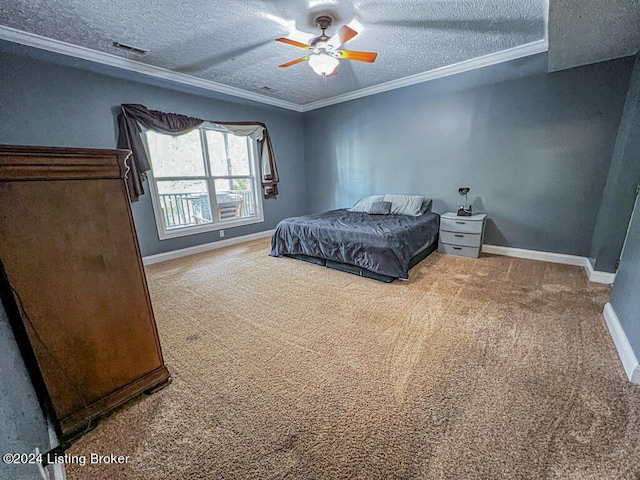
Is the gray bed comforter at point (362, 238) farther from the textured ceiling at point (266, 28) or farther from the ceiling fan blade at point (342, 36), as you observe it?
the textured ceiling at point (266, 28)

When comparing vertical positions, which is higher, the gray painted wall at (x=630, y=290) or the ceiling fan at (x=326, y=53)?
the ceiling fan at (x=326, y=53)

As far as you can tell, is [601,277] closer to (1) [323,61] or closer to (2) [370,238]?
(2) [370,238]

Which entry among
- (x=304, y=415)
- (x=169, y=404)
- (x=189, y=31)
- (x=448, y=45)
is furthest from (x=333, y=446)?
(x=448, y=45)

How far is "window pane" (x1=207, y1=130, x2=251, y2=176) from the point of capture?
14.2ft

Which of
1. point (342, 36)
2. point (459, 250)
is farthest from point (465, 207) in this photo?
point (342, 36)

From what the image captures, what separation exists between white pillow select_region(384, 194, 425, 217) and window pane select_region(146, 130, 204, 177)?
124 inches

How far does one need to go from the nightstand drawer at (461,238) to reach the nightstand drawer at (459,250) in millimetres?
51

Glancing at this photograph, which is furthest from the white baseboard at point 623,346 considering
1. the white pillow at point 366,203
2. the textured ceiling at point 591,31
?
the white pillow at point 366,203

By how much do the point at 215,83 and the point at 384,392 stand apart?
180 inches

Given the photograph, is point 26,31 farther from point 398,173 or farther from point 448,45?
point 398,173

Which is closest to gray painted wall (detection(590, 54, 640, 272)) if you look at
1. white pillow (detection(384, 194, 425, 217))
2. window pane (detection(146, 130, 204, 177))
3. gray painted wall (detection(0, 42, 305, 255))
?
white pillow (detection(384, 194, 425, 217))

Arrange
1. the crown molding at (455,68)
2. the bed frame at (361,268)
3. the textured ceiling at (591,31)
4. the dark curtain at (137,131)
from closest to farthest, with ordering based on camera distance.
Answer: the textured ceiling at (591,31)
the bed frame at (361,268)
the crown molding at (455,68)
the dark curtain at (137,131)

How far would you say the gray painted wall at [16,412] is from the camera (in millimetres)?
857

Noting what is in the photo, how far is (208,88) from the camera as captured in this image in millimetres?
3979
